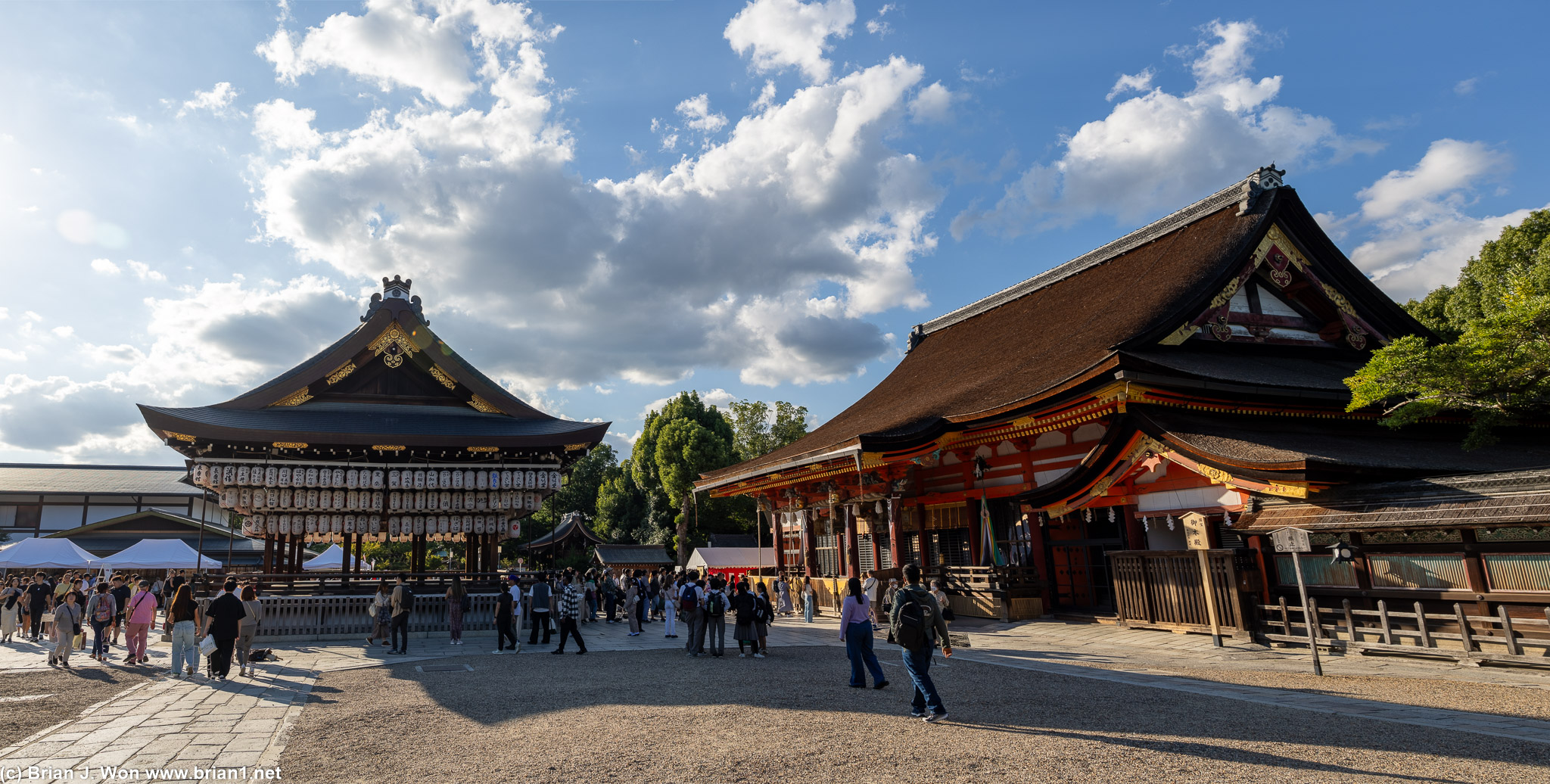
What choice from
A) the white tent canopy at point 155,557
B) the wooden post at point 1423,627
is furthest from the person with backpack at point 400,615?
the wooden post at point 1423,627

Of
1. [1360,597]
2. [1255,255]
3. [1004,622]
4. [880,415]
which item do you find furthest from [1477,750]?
[880,415]

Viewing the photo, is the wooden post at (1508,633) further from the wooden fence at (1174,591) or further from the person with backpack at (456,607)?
the person with backpack at (456,607)

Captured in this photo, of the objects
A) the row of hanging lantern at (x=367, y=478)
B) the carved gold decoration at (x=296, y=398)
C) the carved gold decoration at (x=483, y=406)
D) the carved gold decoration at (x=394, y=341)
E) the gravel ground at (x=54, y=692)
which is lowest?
the gravel ground at (x=54, y=692)

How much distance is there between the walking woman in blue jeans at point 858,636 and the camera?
8617 millimetres

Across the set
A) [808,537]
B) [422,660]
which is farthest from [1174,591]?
[422,660]

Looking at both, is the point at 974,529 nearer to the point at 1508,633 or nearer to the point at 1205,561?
the point at 1205,561

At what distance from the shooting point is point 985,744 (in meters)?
5.97

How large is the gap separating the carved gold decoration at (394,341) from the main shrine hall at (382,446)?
0.09ft

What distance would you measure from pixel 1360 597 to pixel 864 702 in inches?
270

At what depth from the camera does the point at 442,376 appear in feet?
64.9

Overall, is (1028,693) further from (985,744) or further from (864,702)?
(985,744)

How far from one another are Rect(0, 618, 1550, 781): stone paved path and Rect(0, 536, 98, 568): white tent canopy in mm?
9300

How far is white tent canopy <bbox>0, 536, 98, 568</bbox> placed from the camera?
22.5m

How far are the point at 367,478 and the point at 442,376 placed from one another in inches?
125
